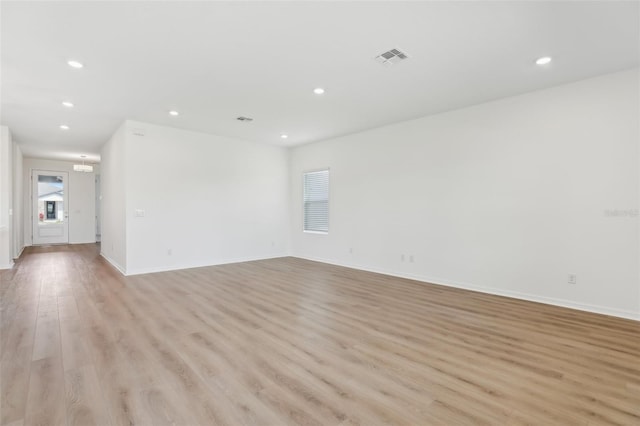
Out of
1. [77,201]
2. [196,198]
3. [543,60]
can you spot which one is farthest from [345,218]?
[77,201]

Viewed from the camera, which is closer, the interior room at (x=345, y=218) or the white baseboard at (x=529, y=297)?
the interior room at (x=345, y=218)

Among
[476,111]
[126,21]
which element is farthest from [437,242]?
[126,21]

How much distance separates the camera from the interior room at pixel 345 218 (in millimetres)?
2117

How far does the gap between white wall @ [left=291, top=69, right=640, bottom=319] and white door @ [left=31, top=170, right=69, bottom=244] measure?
33.9ft

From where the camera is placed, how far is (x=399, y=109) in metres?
4.94

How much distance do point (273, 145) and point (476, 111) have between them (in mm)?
4694

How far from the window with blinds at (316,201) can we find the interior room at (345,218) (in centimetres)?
20

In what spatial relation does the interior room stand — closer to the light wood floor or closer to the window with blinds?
the light wood floor

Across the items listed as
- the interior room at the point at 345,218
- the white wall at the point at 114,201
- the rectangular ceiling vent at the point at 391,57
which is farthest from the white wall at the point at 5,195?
the rectangular ceiling vent at the point at 391,57

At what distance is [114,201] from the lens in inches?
262

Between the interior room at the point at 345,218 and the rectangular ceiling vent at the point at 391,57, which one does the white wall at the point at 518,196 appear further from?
the rectangular ceiling vent at the point at 391,57

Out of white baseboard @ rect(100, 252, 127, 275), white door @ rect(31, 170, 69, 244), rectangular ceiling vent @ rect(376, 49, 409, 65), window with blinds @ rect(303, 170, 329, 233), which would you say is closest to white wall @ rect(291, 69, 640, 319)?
window with blinds @ rect(303, 170, 329, 233)

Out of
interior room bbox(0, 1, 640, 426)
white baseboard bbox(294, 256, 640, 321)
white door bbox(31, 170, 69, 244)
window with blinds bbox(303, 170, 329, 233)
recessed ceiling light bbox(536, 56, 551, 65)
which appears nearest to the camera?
interior room bbox(0, 1, 640, 426)

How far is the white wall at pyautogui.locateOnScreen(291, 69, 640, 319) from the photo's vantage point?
361cm
